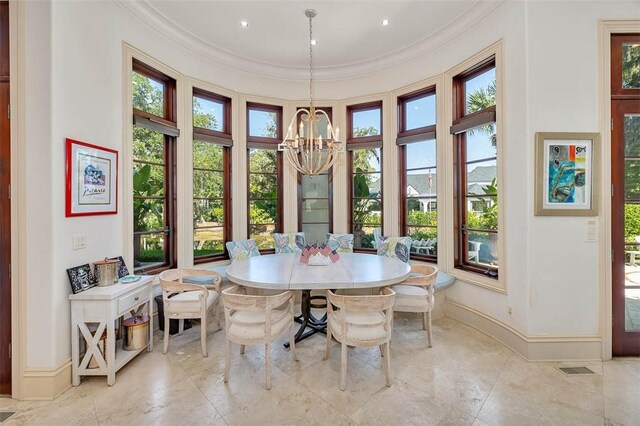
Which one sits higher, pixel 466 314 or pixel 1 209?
pixel 1 209

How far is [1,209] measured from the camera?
221 centimetres

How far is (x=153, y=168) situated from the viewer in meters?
3.71

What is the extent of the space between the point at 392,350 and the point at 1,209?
3.53 m

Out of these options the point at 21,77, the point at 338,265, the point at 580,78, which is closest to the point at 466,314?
the point at 338,265

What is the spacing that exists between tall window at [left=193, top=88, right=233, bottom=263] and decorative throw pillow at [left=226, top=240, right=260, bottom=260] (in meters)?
0.35

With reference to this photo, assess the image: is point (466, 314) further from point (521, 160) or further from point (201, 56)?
point (201, 56)

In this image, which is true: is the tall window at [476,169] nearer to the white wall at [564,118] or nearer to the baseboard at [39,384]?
the white wall at [564,118]

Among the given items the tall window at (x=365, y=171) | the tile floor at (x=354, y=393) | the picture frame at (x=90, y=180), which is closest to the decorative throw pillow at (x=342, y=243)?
the tall window at (x=365, y=171)

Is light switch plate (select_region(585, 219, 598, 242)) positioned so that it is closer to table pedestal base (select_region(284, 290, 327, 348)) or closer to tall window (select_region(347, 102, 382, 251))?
tall window (select_region(347, 102, 382, 251))

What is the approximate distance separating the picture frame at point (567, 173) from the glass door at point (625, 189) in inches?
9.3

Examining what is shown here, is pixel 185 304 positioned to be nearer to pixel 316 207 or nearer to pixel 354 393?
pixel 354 393

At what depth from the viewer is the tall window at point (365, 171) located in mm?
4746

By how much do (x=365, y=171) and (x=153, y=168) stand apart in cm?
312

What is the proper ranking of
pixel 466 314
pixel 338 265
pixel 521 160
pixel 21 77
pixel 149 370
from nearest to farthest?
1. pixel 21 77
2. pixel 149 370
3. pixel 521 160
4. pixel 338 265
5. pixel 466 314
